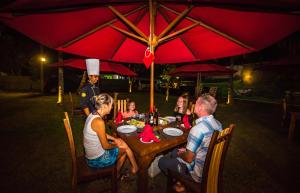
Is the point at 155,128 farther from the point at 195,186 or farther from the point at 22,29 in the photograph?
the point at 22,29

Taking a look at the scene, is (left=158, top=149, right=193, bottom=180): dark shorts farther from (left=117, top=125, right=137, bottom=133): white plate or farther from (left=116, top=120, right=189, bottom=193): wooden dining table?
(left=117, top=125, right=137, bottom=133): white plate

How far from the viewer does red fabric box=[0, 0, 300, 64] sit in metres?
2.26

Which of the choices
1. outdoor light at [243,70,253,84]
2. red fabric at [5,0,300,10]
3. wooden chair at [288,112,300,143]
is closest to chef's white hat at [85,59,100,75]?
red fabric at [5,0,300,10]

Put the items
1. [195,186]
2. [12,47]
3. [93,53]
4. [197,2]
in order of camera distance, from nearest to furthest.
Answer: [197,2] < [195,186] < [93,53] < [12,47]

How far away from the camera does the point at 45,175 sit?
3.15m

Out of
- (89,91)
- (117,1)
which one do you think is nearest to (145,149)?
(117,1)

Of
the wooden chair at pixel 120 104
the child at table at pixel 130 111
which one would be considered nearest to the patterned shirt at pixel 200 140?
the child at table at pixel 130 111

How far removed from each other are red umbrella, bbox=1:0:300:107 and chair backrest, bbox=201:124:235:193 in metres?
1.31

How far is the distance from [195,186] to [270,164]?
9.57 feet

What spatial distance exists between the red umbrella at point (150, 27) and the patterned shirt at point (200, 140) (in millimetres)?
1020

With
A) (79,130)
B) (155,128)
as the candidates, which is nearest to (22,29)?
(155,128)

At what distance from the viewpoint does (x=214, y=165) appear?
6.44 ft

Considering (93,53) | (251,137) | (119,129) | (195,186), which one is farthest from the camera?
(251,137)

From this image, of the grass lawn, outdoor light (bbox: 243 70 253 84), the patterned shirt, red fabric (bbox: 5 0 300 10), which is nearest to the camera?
red fabric (bbox: 5 0 300 10)
